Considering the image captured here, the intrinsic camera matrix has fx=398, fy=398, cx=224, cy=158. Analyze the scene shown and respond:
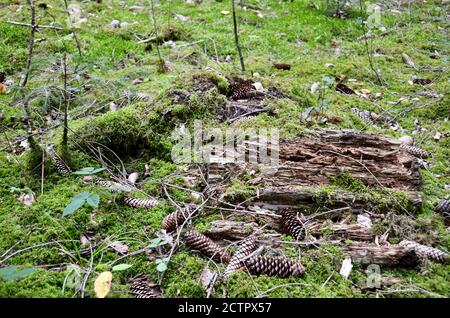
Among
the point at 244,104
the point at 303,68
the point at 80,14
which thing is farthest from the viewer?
the point at 80,14

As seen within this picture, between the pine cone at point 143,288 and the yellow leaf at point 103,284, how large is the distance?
11 centimetres

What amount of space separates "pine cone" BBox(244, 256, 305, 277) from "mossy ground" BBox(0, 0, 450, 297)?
0.13 feet

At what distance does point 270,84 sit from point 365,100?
45.3 inches

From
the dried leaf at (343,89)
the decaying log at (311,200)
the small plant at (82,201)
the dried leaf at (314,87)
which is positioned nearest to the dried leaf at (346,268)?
the decaying log at (311,200)

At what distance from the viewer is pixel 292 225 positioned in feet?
7.33

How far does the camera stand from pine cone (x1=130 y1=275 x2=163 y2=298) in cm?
184

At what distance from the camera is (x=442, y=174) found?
292 centimetres

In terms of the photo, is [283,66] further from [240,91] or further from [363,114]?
[240,91]

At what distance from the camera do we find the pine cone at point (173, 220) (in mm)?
2236

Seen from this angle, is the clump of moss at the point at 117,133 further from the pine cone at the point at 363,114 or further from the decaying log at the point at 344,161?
the pine cone at the point at 363,114

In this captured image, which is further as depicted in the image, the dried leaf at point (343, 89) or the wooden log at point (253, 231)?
the dried leaf at point (343, 89)

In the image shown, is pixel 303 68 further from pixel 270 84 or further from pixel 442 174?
pixel 442 174

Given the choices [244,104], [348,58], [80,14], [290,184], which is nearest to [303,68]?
[348,58]

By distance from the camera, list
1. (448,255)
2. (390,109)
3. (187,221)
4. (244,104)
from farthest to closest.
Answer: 1. (390,109)
2. (244,104)
3. (187,221)
4. (448,255)
